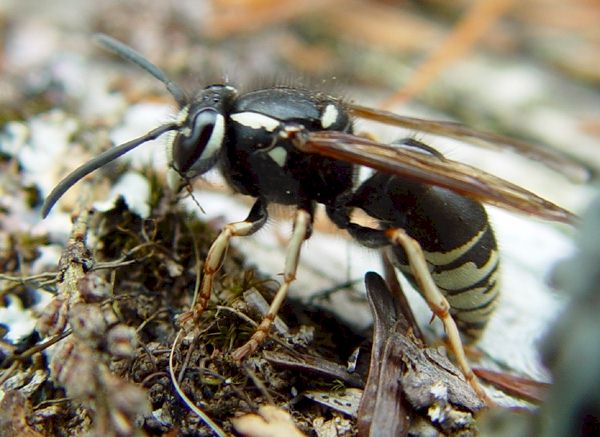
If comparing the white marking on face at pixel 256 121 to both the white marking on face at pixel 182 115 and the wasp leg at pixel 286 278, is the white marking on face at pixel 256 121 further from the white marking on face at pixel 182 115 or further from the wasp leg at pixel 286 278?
the wasp leg at pixel 286 278

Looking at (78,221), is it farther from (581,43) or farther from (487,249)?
(581,43)

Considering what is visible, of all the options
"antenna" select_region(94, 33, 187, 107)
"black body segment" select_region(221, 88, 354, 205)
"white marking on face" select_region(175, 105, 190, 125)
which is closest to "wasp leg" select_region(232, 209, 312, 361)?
"black body segment" select_region(221, 88, 354, 205)

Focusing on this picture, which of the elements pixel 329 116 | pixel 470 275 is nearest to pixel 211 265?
pixel 329 116

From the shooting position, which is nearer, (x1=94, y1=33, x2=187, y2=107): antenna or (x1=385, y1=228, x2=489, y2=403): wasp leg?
(x1=385, y1=228, x2=489, y2=403): wasp leg

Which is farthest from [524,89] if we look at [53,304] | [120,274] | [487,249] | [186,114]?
[53,304]

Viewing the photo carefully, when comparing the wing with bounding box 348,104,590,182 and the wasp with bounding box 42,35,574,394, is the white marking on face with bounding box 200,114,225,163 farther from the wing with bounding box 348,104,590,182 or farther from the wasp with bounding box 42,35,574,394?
the wing with bounding box 348,104,590,182

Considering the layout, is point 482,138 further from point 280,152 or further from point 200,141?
point 200,141

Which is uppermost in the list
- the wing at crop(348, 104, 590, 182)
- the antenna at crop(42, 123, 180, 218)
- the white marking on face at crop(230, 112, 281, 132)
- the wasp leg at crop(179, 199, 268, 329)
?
the wing at crop(348, 104, 590, 182)
